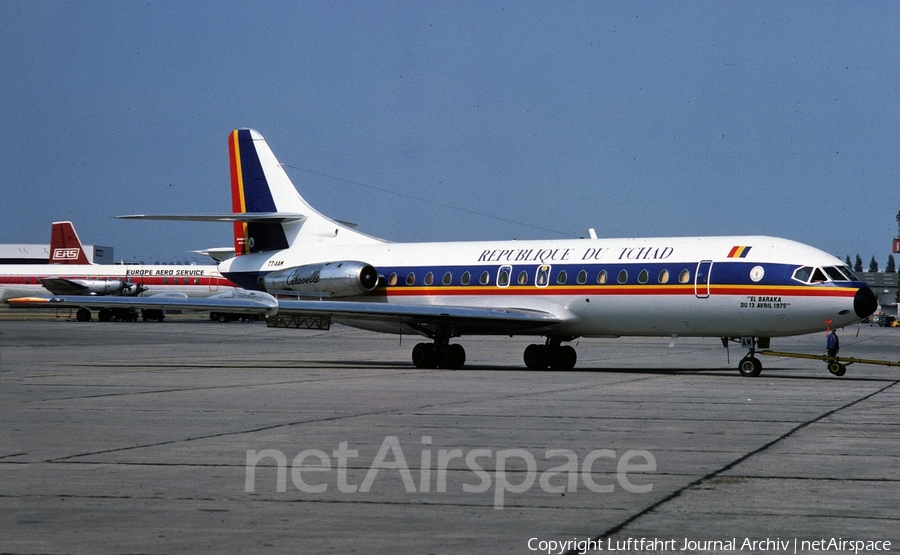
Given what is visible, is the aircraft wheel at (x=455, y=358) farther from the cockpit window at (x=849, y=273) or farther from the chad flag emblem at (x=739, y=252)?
the cockpit window at (x=849, y=273)

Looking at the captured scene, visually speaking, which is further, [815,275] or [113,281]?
[113,281]

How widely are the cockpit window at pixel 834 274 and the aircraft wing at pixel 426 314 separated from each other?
6128 millimetres

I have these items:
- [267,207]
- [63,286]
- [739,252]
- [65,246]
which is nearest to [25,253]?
[65,246]

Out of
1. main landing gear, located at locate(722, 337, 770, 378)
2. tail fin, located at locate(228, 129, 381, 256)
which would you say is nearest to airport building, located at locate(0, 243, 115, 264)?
tail fin, located at locate(228, 129, 381, 256)

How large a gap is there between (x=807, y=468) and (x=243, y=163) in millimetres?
25778

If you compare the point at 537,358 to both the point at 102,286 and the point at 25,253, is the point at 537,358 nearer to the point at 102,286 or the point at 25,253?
the point at 102,286

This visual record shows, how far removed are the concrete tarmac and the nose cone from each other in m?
2.60

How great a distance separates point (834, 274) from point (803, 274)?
62 cm

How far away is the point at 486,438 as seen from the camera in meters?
12.1

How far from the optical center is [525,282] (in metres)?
27.5

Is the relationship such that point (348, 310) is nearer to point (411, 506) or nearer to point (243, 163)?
point (243, 163)

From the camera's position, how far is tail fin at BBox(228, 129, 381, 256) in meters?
32.4

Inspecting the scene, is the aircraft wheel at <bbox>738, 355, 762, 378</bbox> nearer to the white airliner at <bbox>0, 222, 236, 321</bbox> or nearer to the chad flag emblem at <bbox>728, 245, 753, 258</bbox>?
the chad flag emblem at <bbox>728, 245, 753, 258</bbox>

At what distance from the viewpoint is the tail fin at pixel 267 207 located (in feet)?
106
